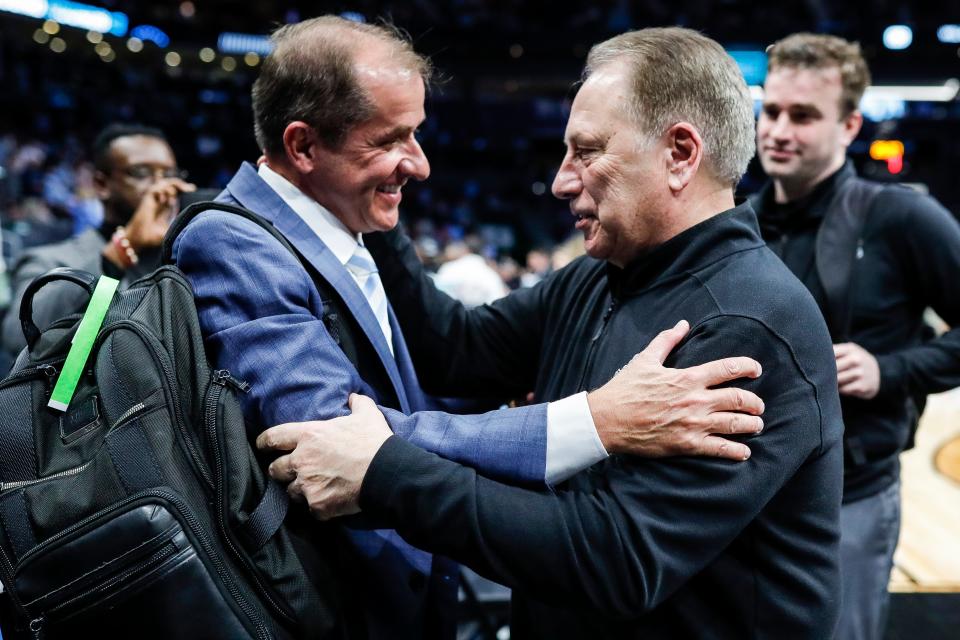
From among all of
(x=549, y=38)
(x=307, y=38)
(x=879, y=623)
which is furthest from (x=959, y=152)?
(x=307, y=38)

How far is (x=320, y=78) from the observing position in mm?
1572

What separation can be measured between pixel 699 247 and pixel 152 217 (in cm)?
199

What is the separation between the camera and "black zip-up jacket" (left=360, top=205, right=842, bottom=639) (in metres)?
1.28

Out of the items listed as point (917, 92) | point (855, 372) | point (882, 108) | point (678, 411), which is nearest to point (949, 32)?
point (917, 92)

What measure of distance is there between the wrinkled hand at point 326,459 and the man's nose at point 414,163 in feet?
1.89

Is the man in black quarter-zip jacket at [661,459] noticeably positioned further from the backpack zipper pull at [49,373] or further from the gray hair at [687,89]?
the backpack zipper pull at [49,373]

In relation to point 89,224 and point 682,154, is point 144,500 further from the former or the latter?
point 89,224

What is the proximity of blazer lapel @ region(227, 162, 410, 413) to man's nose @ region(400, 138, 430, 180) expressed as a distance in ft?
0.76

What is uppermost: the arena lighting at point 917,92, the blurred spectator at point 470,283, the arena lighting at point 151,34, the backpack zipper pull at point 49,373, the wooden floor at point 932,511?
the arena lighting at point 151,34

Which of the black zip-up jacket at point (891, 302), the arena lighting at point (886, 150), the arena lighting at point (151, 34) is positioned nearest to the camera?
the black zip-up jacket at point (891, 302)

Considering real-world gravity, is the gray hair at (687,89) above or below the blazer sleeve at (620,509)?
above

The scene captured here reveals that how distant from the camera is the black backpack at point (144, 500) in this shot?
1.21 meters

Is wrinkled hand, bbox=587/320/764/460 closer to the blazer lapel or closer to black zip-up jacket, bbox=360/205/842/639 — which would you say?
black zip-up jacket, bbox=360/205/842/639

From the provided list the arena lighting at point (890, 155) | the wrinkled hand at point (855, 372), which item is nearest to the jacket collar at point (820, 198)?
the wrinkled hand at point (855, 372)
